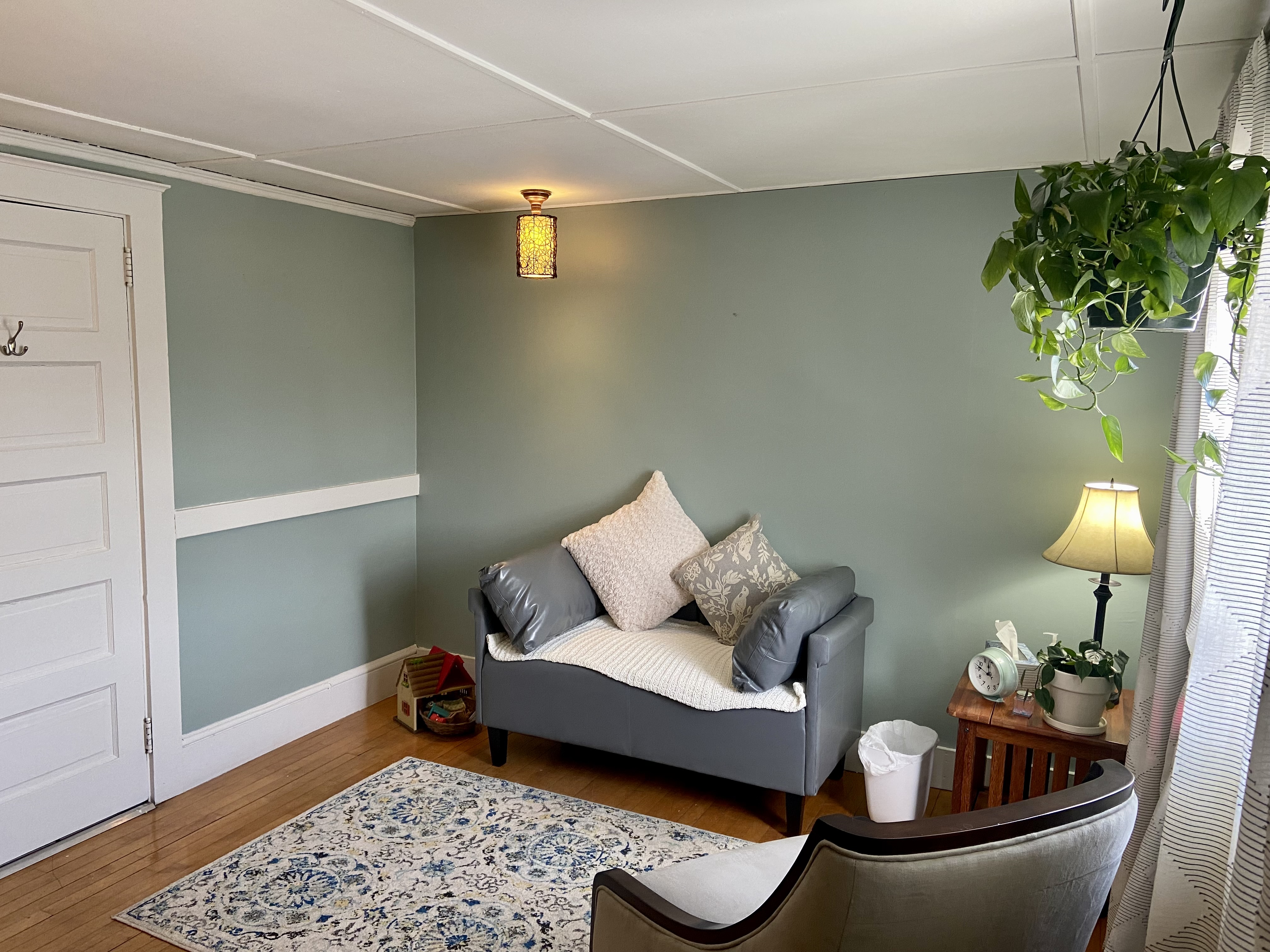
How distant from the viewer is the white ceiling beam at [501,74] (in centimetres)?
182

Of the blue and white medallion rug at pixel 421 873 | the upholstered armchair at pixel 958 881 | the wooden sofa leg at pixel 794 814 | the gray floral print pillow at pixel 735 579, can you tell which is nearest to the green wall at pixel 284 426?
the blue and white medallion rug at pixel 421 873

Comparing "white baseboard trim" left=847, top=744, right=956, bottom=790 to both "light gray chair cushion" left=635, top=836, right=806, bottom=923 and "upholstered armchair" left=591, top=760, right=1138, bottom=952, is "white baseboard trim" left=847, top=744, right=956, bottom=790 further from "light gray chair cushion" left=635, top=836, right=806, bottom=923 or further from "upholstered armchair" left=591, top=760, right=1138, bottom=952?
"upholstered armchair" left=591, top=760, right=1138, bottom=952

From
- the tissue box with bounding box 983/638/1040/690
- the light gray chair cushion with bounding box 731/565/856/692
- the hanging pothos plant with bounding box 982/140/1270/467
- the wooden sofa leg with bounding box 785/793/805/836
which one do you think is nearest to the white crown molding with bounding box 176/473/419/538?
the light gray chair cushion with bounding box 731/565/856/692

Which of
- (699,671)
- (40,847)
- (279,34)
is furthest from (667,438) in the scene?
(40,847)

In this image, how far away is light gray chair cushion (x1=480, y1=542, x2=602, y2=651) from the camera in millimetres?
3537

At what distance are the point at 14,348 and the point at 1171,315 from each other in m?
3.13

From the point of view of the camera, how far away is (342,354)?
414 centimetres

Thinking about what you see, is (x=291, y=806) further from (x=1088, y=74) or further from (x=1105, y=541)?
(x=1088, y=74)

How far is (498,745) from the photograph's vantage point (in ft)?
12.3

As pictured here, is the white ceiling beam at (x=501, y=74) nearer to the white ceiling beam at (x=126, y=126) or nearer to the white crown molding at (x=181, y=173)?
the white ceiling beam at (x=126, y=126)

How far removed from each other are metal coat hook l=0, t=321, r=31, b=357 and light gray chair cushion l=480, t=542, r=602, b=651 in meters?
1.69

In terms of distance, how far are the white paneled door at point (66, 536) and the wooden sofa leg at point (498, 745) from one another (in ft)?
4.20

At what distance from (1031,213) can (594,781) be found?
2.85m

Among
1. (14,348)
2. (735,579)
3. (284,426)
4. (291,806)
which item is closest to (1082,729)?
(735,579)
